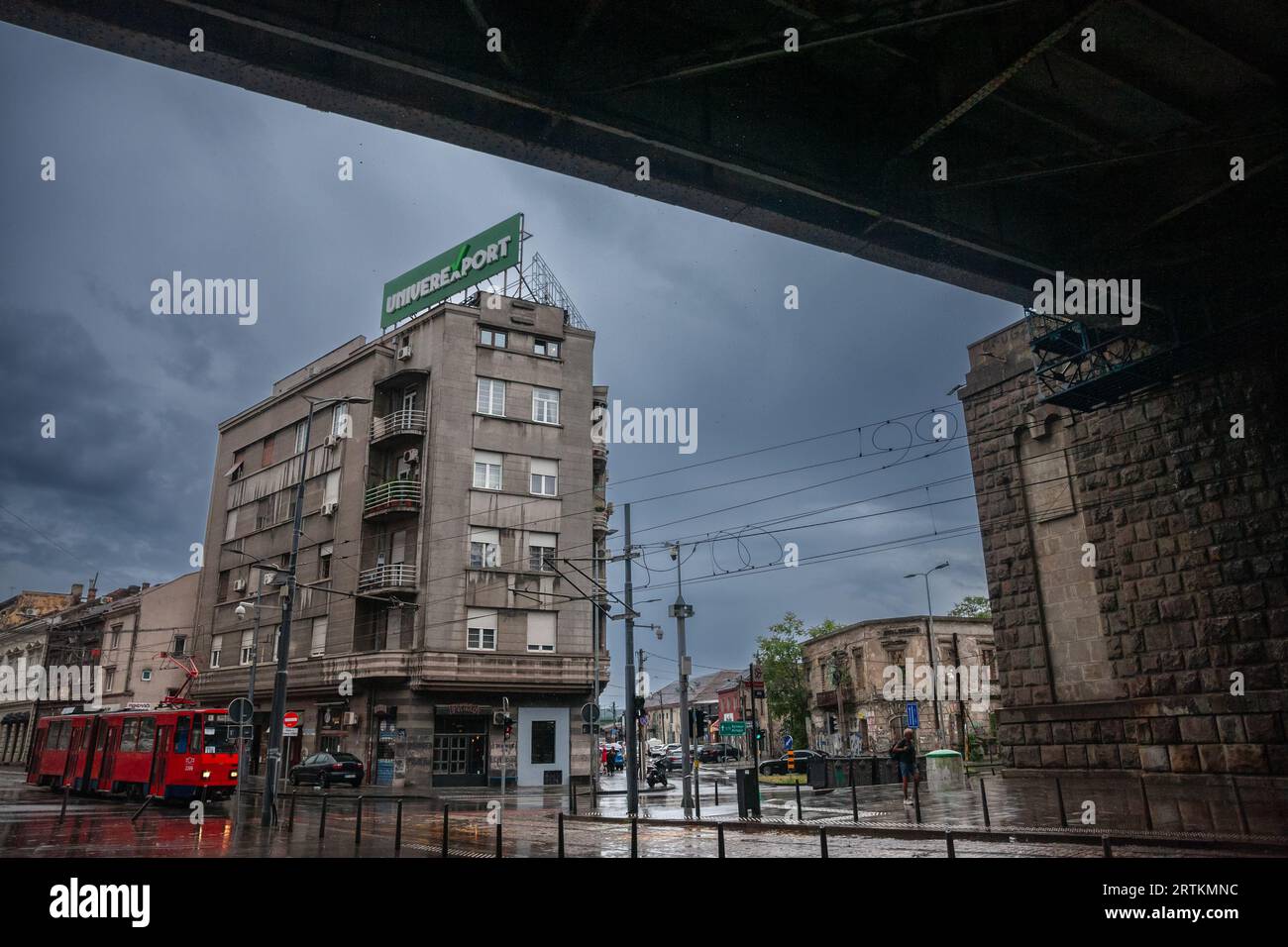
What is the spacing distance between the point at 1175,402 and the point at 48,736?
4138cm

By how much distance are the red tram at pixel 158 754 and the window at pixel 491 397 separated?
18.3 meters

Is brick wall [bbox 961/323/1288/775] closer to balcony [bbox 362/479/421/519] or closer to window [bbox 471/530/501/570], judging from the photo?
window [bbox 471/530/501/570]

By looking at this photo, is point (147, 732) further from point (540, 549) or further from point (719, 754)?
point (719, 754)

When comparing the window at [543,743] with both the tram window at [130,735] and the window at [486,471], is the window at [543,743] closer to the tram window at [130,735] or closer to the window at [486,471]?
the window at [486,471]

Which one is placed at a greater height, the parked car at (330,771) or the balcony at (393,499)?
the balcony at (393,499)

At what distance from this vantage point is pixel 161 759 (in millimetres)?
27094

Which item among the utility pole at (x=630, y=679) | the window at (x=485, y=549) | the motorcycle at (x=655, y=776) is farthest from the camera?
the window at (x=485, y=549)

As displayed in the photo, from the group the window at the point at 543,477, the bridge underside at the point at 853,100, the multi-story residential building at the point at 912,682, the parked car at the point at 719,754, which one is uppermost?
the window at the point at 543,477

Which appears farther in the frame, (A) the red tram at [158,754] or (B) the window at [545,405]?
(B) the window at [545,405]

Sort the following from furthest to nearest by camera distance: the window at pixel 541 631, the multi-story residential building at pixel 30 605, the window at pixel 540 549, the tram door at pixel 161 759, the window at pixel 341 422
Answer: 1. the multi-story residential building at pixel 30 605
2. the window at pixel 341 422
3. the window at pixel 540 549
4. the window at pixel 541 631
5. the tram door at pixel 161 759

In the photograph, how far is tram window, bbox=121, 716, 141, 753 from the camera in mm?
28406

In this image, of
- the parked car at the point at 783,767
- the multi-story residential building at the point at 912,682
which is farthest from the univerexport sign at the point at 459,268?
the multi-story residential building at the point at 912,682

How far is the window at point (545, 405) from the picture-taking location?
41969 millimetres
